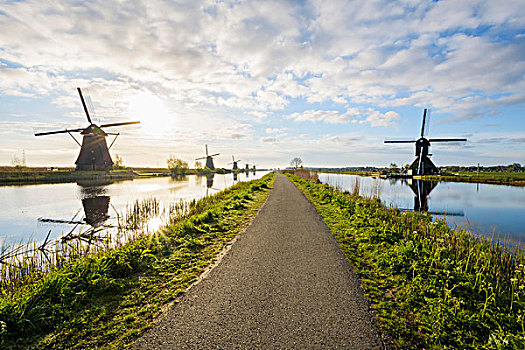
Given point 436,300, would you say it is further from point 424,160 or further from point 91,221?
point 424,160

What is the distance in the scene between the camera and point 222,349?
9.99 feet

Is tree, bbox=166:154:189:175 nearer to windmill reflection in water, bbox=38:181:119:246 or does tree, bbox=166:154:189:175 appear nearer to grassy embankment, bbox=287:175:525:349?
windmill reflection in water, bbox=38:181:119:246

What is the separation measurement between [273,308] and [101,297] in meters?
3.24

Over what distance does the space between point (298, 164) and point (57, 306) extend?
11242cm

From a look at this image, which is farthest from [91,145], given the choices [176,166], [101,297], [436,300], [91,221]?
[436,300]

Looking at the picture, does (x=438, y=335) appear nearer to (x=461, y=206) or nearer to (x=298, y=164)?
(x=461, y=206)

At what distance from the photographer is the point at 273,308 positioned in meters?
3.92

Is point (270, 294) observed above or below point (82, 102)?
below

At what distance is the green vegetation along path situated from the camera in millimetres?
3201

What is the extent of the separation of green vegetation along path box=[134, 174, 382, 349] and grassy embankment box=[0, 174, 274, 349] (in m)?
0.45

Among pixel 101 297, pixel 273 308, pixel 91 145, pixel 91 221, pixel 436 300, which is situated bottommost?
pixel 91 221

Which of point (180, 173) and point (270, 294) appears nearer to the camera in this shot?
point (270, 294)

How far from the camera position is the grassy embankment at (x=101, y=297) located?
11.0 feet

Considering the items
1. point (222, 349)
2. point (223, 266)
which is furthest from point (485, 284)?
point (223, 266)
